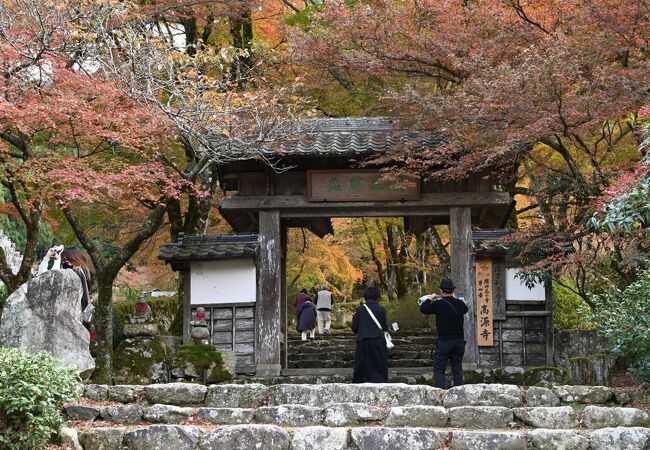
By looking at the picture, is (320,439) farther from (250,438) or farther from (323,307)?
(323,307)

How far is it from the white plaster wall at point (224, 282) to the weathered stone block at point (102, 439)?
7279mm

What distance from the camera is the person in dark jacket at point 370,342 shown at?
476 inches

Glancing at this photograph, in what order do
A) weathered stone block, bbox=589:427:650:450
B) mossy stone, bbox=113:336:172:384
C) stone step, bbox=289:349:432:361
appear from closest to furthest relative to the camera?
weathered stone block, bbox=589:427:650:450, mossy stone, bbox=113:336:172:384, stone step, bbox=289:349:432:361

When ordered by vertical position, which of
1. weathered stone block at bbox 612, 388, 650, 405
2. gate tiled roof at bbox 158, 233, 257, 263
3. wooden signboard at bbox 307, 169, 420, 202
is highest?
wooden signboard at bbox 307, 169, 420, 202

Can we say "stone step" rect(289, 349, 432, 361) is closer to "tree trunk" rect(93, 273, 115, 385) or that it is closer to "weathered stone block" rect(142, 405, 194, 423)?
"tree trunk" rect(93, 273, 115, 385)

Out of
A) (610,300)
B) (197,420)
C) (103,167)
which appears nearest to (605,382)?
(610,300)

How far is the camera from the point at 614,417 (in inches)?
347

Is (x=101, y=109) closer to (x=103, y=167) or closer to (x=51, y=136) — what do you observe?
(x=103, y=167)

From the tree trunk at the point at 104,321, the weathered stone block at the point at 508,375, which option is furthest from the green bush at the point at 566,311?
the tree trunk at the point at 104,321

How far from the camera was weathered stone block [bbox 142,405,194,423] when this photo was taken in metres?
9.15

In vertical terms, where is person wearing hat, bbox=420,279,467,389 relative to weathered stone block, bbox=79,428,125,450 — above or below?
above

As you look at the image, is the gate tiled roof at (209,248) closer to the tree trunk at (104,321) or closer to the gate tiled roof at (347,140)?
the tree trunk at (104,321)

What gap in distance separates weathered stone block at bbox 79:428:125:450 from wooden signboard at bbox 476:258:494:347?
338 inches

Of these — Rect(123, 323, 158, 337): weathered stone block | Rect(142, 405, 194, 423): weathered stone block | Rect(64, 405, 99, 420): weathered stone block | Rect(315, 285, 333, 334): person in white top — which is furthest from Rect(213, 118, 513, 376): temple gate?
Rect(315, 285, 333, 334): person in white top
